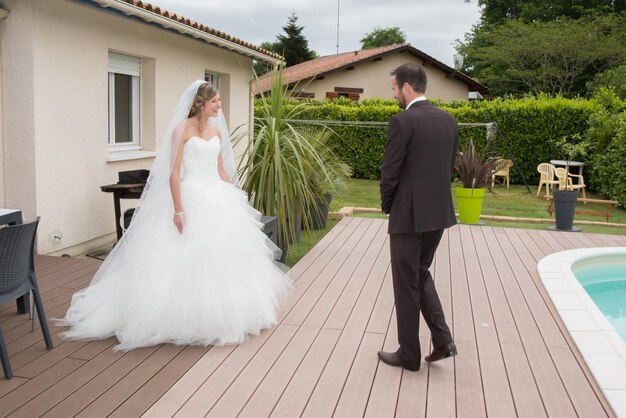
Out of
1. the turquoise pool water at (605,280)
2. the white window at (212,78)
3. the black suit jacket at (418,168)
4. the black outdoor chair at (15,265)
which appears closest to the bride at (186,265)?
the black outdoor chair at (15,265)

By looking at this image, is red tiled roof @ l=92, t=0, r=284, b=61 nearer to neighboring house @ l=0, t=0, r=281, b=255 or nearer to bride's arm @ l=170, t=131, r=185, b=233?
neighboring house @ l=0, t=0, r=281, b=255

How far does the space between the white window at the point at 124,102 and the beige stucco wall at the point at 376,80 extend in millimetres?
15868

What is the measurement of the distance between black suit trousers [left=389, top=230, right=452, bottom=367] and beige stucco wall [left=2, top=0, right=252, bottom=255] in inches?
153

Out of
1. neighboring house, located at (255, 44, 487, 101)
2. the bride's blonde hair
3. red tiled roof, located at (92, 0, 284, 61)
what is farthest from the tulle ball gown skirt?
neighboring house, located at (255, 44, 487, 101)

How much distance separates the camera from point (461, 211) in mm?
10078

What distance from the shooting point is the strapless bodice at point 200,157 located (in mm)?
4586

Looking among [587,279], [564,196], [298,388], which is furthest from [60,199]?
[564,196]

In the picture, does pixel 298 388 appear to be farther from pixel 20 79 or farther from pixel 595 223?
pixel 595 223

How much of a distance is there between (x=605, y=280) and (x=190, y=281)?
536 cm

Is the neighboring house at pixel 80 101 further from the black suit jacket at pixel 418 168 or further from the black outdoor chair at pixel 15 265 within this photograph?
the black suit jacket at pixel 418 168

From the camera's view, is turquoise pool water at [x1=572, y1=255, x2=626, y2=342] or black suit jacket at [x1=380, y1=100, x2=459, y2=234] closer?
black suit jacket at [x1=380, y1=100, x2=459, y2=234]

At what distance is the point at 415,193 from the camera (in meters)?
3.68

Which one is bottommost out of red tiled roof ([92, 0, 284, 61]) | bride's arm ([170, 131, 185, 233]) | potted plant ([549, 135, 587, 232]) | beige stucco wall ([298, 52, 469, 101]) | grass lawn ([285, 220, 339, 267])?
grass lawn ([285, 220, 339, 267])

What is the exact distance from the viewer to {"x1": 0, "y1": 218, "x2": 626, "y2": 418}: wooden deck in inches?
134
